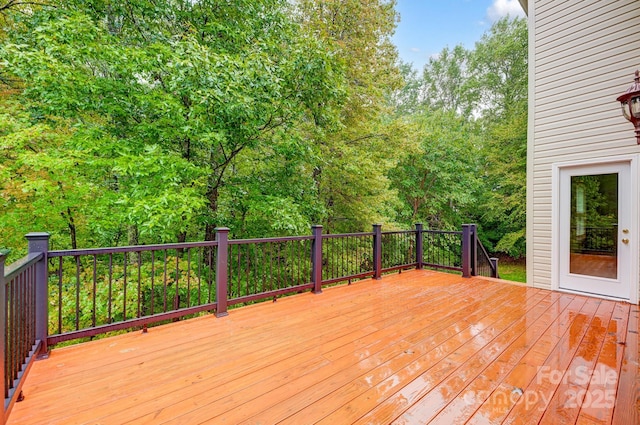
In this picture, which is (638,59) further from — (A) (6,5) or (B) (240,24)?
→ (A) (6,5)

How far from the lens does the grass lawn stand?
997 cm

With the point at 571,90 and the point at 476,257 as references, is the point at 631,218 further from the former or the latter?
the point at 476,257

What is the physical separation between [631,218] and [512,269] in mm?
8534

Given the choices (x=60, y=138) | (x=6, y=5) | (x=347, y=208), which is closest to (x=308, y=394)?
(x=60, y=138)

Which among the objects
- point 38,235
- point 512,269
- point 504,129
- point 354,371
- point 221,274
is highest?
point 504,129

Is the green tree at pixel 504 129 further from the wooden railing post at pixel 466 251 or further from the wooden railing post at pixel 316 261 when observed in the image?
the wooden railing post at pixel 316 261

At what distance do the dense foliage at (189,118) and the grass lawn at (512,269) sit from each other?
580 centimetres

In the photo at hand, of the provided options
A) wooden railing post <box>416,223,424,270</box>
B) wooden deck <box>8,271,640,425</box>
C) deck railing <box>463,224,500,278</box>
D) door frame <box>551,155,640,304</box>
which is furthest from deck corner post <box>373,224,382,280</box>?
door frame <box>551,155,640,304</box>

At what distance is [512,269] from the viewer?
11234 mm

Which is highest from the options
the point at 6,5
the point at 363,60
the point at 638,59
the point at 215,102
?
the point at 363,60

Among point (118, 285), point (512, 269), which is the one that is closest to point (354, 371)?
point (118, 285)

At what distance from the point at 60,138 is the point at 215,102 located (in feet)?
8.39

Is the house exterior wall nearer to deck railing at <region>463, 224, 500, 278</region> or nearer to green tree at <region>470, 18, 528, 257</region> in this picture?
deck railing at <region>463, 224, 500, 278</region>

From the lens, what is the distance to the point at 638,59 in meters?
3.70
